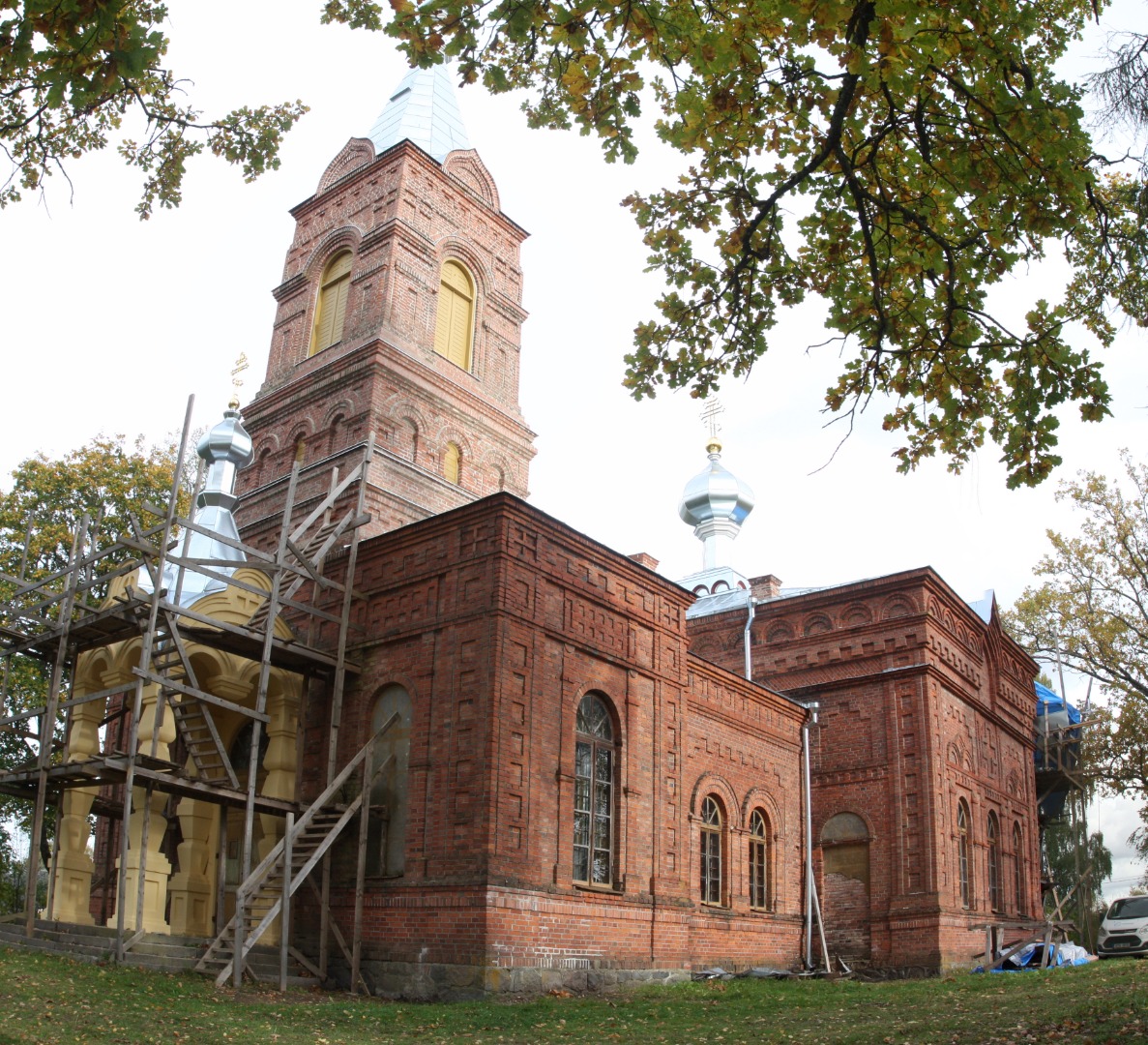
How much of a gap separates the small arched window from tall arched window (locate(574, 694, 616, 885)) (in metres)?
6.51

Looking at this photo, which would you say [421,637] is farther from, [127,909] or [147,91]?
[147,91]

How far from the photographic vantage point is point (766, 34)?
24.2 feet

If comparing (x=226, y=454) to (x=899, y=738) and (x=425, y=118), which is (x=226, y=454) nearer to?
(x=425, y=118)

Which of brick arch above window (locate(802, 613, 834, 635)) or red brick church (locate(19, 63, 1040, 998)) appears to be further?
brick arch above window (locate(802, 613, 834, 635))

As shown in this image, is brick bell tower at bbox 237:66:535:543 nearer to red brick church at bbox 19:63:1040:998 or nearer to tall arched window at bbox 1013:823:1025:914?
red brick church at bbox 19:63:1040:998

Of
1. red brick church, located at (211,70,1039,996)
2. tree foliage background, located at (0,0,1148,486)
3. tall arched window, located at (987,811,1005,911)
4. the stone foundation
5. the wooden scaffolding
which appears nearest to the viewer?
tree foliage background, located at (0,0,1148,486)

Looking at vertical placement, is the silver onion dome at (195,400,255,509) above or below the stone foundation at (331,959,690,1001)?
above

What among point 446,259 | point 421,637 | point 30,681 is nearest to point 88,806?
point 421,637

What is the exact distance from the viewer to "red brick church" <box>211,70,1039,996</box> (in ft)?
46.8

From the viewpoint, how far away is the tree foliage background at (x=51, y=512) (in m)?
24.5

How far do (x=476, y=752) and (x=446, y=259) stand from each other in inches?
482

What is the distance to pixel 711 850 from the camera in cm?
1873

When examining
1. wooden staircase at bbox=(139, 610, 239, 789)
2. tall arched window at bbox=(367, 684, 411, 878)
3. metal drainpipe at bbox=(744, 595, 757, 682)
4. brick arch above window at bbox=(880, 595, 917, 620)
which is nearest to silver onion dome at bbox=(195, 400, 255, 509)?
wooden staircase at bbox=(139, 610, 239, 789)

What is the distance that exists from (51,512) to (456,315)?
11.2 metres
